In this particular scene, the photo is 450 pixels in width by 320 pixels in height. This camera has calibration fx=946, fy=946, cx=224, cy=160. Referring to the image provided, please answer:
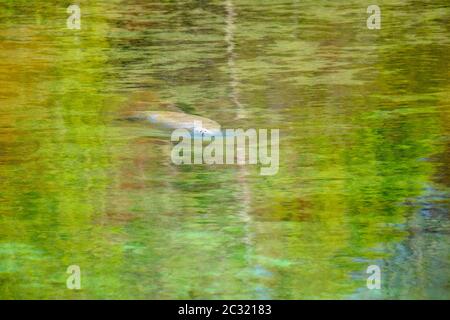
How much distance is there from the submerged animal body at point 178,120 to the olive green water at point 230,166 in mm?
76

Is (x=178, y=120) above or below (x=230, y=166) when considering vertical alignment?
above

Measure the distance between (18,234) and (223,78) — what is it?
1.79 metres

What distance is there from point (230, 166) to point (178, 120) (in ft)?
1.69

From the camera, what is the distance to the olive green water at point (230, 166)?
8.52 ft

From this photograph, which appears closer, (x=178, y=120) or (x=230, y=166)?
(x=230, y=166)

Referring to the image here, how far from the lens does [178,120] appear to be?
3.79 m

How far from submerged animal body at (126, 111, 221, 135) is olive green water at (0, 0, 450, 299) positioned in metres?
0.08

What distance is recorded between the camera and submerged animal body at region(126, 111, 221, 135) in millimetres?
3707

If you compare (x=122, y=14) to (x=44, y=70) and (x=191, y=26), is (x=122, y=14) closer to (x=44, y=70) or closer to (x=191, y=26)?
(x=191, y=26)

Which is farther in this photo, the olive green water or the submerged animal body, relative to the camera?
the submerged animal body

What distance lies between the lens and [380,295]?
95.2 inches

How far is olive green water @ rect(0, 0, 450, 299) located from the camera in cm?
260

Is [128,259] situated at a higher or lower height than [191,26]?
lower

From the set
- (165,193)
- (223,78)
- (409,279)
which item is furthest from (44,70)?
(409,279)
